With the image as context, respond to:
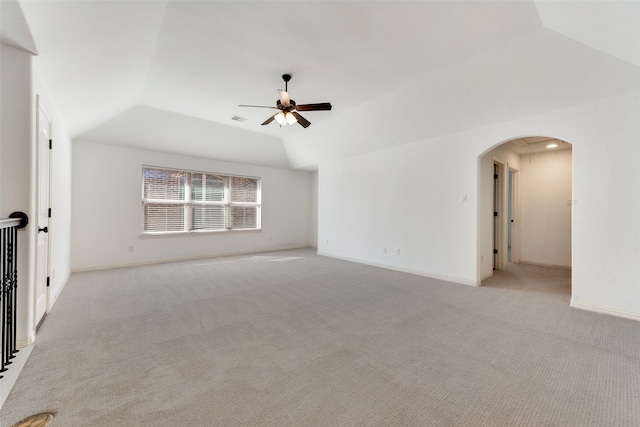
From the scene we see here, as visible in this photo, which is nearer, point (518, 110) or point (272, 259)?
point (518, 110)

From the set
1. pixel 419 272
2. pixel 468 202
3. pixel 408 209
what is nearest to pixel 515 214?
pixel 468 202

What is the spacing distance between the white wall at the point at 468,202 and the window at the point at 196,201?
80.8 inches

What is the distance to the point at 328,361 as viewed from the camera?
2.01 metres

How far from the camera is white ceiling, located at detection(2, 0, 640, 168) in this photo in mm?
2234

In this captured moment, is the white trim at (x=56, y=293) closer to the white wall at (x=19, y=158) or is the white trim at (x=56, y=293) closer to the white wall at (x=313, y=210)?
the white wall at (x=19, y=158)

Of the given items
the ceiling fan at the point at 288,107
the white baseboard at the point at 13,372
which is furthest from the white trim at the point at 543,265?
the white baseboard at the point at 13,372

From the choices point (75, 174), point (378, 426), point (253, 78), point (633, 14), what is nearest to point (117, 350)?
point (378, 426)

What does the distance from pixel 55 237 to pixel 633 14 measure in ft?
20.1

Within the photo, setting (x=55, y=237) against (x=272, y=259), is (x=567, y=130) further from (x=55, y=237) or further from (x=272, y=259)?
(x=55, y=237)

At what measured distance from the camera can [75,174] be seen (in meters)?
4.88

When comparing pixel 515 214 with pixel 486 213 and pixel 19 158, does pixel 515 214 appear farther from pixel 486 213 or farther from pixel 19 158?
pixel 19 158

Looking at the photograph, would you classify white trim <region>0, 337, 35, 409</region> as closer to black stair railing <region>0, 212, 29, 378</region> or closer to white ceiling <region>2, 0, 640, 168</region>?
black stair railing <region>0, 212, 29, 378</region>

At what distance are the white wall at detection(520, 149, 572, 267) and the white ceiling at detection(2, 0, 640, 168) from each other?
Result: 3.06 meters

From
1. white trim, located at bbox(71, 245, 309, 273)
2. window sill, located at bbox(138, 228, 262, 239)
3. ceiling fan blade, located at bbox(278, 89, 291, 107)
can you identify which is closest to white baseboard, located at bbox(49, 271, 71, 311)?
white trim, located at bbox(71, 245, 309, 273)
